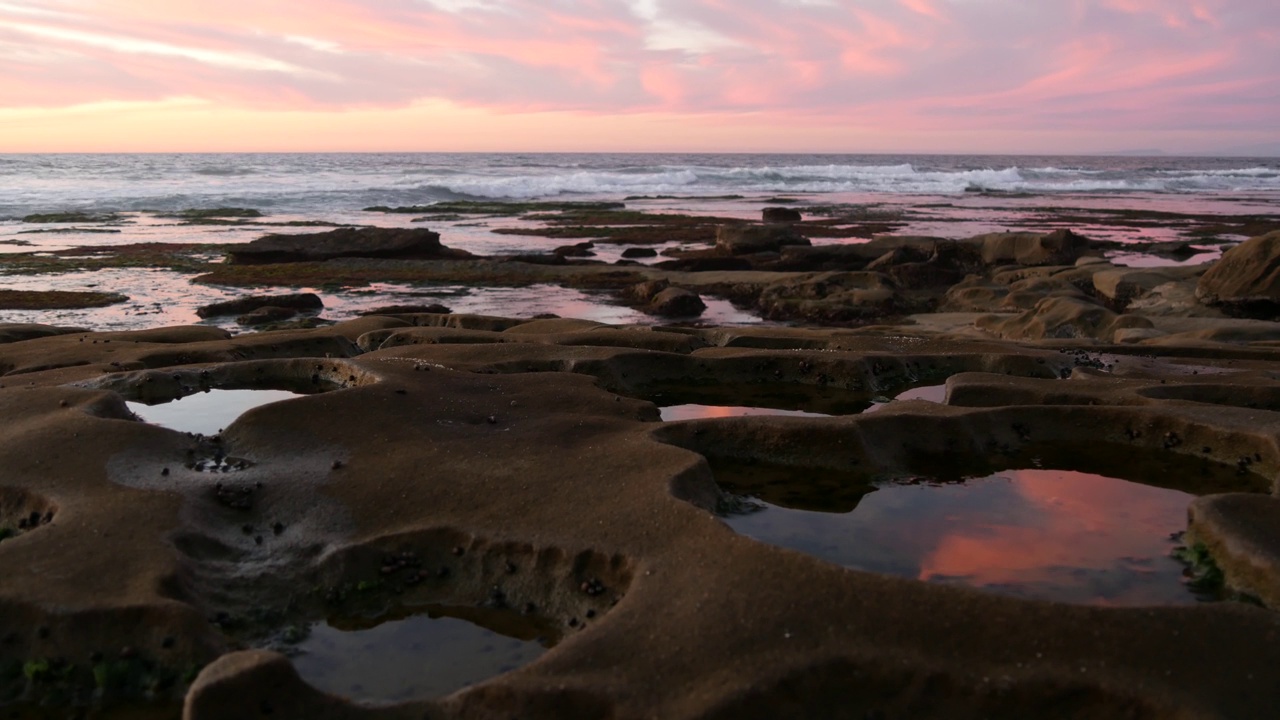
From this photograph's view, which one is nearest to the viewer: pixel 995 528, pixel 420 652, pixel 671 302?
pixel 420 652

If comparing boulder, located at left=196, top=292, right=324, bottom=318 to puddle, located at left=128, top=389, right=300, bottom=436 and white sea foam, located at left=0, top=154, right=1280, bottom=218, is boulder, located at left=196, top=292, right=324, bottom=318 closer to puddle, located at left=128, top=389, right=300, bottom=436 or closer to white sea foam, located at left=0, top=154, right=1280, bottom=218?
puddle, located at left=128, top=389, right=300, bottom=436

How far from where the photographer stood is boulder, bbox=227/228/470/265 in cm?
3105

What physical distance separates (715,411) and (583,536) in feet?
15.9

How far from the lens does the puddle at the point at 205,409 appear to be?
10.1 meters

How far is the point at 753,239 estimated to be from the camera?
32969mm

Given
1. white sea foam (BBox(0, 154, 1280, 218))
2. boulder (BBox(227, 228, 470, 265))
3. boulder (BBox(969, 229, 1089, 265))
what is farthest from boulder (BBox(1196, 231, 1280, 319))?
white sea foam (BBox(0, 154, 1280, 218))

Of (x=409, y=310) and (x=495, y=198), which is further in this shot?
(x=495, y=198)

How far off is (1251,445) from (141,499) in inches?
380

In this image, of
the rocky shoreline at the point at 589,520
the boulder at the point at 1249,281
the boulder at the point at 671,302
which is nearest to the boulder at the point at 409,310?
the boulder at the point at 671,302

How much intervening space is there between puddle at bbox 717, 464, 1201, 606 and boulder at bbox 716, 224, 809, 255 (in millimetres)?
24029

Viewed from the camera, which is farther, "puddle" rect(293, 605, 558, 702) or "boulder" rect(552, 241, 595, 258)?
"boulder" rect(552, 241, 595, 258)

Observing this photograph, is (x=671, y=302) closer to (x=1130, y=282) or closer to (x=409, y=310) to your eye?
(x=409, y=310)

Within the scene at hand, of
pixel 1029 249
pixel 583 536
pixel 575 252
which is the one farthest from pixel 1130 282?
pixel 583 536

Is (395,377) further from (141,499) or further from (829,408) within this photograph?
(829,408)
